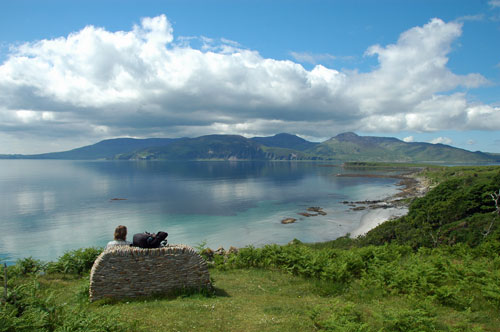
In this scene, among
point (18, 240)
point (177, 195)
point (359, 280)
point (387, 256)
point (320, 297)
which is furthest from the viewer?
point (177, 195)

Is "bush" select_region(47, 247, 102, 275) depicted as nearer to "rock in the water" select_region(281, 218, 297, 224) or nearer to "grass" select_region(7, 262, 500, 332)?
"grass" select_region(7, 262, 500, 332)

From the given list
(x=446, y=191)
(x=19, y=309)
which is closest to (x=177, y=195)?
(x=446, y=191)

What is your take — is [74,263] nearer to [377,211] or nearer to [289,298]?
[289,298]

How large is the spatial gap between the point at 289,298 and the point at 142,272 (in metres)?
6.66

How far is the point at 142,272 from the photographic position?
12.3 metres

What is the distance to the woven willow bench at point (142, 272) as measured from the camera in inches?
472

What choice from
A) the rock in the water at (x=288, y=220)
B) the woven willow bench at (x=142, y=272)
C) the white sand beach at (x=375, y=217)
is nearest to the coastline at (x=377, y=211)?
the white sand beach at (x=375, y=217)

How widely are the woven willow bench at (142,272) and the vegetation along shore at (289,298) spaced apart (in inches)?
16.5

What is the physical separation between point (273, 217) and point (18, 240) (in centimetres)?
5117

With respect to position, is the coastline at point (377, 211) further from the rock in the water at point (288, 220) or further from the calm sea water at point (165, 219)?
the rock in the water at point (288, 220)

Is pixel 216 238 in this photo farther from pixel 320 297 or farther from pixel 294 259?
pixel 320 297

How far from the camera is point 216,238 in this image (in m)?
52.1

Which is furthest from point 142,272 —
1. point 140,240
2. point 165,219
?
point 165,219

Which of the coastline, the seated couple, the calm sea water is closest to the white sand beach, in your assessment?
the coastline
